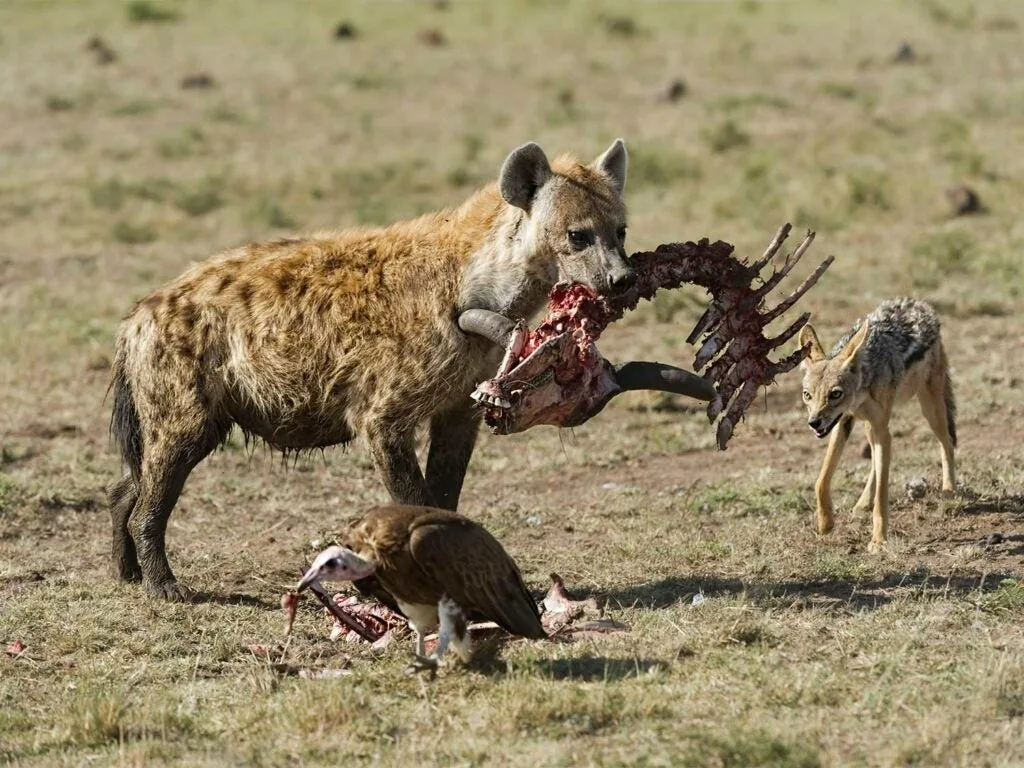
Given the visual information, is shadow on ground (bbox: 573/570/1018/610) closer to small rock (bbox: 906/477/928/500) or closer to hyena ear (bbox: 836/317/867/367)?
hyena ear (bbox: 836/317/867/367)

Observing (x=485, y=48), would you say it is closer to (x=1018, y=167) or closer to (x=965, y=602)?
(x=1018, y=167)

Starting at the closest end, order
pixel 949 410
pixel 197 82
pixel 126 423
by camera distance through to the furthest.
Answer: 1. pixel 126 423
2. pixel 949 410
3. pixel 197 82

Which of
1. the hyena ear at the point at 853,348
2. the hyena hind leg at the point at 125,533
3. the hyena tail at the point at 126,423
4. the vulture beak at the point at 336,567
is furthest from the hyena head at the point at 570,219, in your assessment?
the hyena hind leg at the point at 125,533

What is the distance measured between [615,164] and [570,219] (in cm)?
59

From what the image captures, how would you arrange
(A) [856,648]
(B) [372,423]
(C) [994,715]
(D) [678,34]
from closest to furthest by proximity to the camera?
(C) [994,715], (A) [856,648], (B) [372,423], (D) [678,34]

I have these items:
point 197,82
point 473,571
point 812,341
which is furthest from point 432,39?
point 473,571

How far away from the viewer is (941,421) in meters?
8.17

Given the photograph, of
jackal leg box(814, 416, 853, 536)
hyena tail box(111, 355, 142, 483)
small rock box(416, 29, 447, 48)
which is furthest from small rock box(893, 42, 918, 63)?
hyena tail box(111, 355, 142, 483)

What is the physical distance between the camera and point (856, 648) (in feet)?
19.3

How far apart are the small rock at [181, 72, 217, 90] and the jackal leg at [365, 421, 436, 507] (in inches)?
663

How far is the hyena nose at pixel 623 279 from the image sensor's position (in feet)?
21.8

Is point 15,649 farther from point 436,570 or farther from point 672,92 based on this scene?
point 672,92

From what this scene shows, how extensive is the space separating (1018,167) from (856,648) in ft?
37.9

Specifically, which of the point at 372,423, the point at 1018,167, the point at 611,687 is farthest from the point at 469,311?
the point at 1018,167
